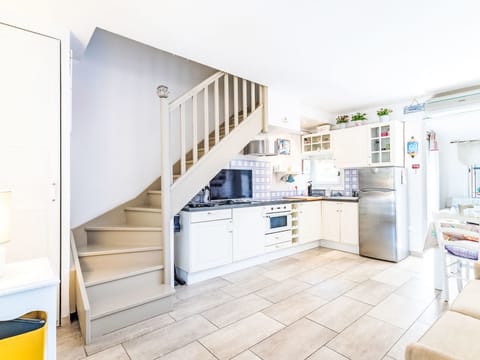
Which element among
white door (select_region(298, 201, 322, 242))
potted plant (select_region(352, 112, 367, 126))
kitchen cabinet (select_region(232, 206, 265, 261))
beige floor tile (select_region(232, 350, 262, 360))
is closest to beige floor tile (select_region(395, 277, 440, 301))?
white door (select_region(298, 201, 322, 242))

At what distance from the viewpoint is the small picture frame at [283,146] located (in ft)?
15.5

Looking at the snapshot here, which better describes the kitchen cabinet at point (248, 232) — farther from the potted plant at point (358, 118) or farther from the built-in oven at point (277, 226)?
the potted plant at point (358, 118)

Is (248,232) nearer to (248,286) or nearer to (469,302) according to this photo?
(248,286)

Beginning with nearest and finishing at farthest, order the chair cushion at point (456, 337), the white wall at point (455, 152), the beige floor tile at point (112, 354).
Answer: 1. the chair cushion at point (456, 337)
2. the beige floor tile at point (112, 354)
3. the white wall at point (455, 152)

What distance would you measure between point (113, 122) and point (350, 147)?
3752mm

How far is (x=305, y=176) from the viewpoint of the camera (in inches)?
209

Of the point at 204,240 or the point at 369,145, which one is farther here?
the point at 369,145

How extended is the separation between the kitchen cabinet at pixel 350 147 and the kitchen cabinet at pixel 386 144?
0.09m

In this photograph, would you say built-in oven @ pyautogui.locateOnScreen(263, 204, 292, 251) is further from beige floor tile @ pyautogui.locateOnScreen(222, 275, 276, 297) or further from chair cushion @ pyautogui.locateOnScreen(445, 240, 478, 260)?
chair cushion @ pyautogui.locateOnScreen(445, 240, 478, 260)

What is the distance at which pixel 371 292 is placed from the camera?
2.77m

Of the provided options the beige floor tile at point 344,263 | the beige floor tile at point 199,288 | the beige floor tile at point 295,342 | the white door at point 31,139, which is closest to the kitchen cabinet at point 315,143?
the beige floor tile at point 344,263

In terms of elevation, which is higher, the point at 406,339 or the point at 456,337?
the point at 456,337

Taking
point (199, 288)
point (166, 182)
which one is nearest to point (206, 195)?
point (166, 182)

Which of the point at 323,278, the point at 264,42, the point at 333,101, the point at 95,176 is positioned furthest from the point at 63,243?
the point at 333,101
